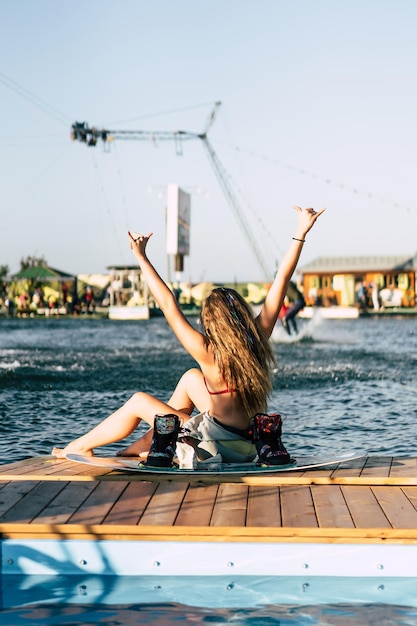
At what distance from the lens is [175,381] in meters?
17.4

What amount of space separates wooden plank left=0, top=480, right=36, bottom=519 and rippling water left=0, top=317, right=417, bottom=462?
3449 millimetres

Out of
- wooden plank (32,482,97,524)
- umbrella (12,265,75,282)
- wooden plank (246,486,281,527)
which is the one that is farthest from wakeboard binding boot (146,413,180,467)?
umbrella (12,265,75,282)

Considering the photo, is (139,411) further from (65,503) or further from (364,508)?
(364,508)

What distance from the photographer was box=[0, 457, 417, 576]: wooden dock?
183 inches

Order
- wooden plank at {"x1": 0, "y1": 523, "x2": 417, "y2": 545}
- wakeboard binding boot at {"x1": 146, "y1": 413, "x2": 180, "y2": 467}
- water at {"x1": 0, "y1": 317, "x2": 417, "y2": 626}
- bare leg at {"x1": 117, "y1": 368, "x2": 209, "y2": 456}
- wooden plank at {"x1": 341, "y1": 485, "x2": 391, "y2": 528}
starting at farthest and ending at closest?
bare leg at {"x1": 117, "y1": 368, "x2": 209, "y2": 456} < wakeboard binding boot at {"x1": 146, "y1": 413, "x2": 180, "y2": 467} < wooden plank at {"x1": 341, "y1": 485, "x2": 391, "y2": 528} < wooden plank at {"x1": 0, "y1": 523, "x2": 417, "y2": 545} < water at {"x1": 0, "y1": 317, "x2": 417, "y2": 626}

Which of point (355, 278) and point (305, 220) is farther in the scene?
point (355, 278)

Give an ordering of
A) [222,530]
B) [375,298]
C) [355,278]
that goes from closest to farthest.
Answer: [222,530]
[375,298]
[355,278]

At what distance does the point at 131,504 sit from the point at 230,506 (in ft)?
1.85

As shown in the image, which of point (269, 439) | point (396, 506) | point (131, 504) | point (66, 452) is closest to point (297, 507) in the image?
point (396, 506)

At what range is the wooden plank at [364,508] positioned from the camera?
15.4ft

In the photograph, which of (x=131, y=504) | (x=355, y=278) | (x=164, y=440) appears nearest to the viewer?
(x=131, y=504)

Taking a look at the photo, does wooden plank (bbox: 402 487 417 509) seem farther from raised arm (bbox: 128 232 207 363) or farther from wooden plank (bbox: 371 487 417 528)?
raised arm (bbox: 128 232 207 363)

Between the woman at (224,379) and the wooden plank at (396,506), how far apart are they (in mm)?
747

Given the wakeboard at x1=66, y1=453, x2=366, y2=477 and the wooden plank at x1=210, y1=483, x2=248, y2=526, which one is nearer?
the wooden plank at x1=210, y1=483, x2=248, y2=526
